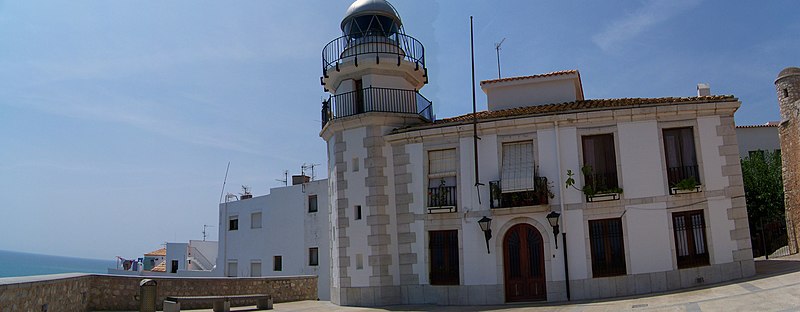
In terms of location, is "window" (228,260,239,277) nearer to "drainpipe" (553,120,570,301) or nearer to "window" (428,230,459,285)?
"window" (428,230,459,285)

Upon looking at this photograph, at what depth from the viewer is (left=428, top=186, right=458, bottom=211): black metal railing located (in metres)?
17.9

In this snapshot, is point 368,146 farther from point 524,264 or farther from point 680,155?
point 680,155

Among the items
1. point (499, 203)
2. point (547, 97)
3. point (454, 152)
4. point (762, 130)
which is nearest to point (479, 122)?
point (454, 152)

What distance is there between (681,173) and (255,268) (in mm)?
24057

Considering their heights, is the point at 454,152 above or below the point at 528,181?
above

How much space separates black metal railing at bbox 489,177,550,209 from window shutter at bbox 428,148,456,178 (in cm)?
137

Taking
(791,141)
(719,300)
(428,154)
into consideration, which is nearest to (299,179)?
(428,154)

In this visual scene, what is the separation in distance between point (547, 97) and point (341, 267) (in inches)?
361

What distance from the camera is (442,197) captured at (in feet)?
59.0

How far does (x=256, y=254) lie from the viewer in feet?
111

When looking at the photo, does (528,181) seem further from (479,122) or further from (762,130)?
(762,130)

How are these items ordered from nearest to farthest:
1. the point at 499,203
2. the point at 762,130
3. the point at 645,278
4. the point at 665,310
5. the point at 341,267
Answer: the point at 665,310
the point at 645,278
the point at 499,203
the point at 341,267
the point at 762,130

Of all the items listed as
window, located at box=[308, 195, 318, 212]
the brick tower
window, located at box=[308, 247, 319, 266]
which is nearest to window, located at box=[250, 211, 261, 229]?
window, located at box=[308, 195, 318, 212]

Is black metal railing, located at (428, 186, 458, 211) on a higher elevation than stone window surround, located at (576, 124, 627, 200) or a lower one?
lower
